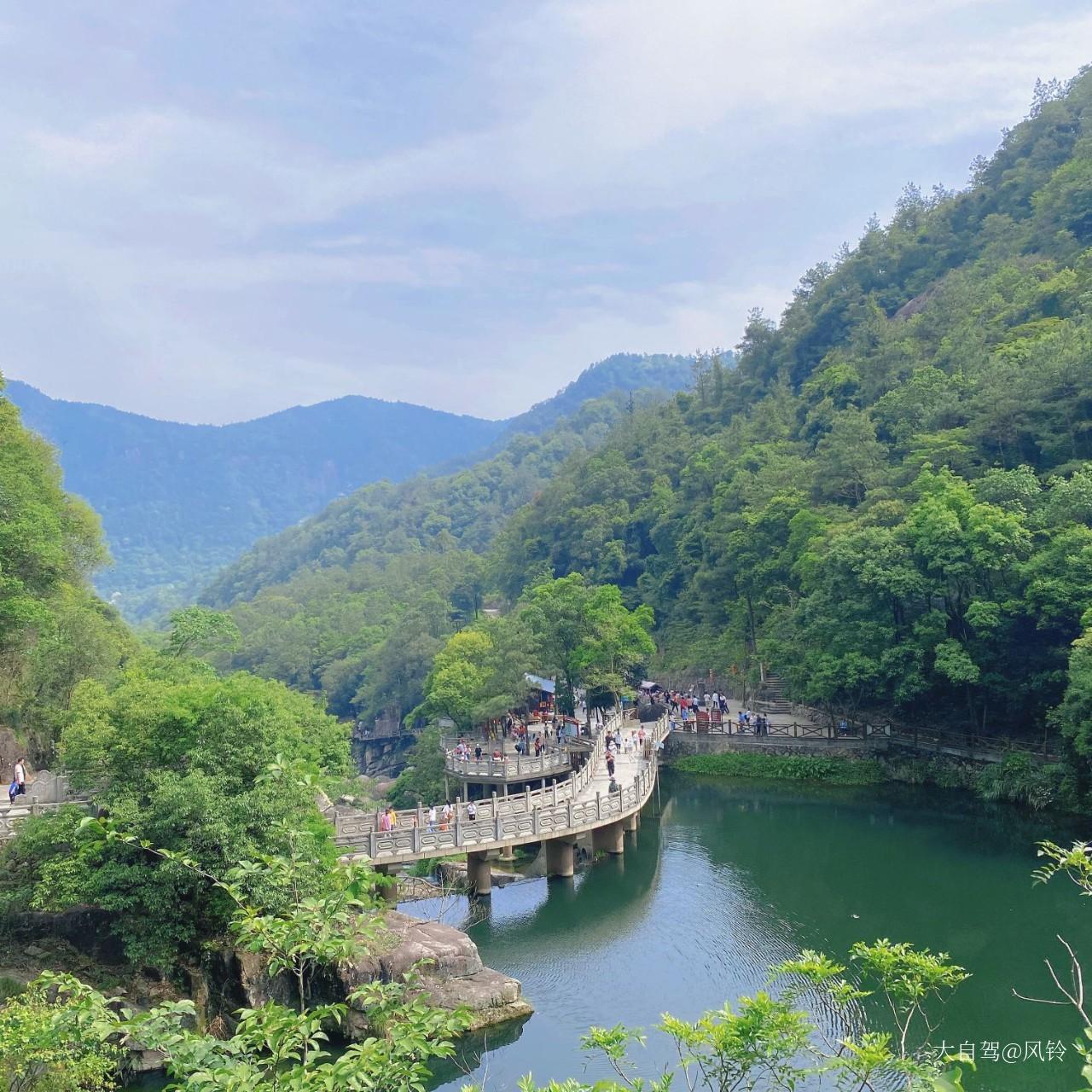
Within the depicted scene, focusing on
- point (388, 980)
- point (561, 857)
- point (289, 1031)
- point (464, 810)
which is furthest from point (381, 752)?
point (289, 1031)

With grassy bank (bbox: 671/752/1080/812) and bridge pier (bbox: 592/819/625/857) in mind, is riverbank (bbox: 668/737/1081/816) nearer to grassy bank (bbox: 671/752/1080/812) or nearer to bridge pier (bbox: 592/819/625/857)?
grassy bank (bbox: 671/752/1080/812)

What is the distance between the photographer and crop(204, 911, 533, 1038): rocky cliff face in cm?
1702

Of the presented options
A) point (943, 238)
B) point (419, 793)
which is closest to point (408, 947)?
point (419, 793)

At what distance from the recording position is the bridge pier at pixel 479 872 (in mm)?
24438

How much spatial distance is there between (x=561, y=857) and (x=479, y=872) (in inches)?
94.7

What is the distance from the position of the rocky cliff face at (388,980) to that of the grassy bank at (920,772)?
58.6ft

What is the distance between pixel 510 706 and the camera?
120 feet

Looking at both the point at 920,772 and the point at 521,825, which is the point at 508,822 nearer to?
the point at 521,825

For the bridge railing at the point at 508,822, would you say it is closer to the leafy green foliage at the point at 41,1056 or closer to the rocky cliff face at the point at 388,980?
the rocky cliff face at the point at 388,980

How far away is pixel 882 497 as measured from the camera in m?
38.2

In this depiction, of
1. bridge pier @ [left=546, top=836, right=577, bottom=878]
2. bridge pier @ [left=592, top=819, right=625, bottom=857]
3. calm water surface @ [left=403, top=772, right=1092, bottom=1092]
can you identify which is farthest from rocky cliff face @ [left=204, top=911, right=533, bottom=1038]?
bridge pier @ [left=592, top=819, right=625, bottom=857]

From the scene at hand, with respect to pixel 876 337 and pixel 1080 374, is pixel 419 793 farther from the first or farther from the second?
pixel 876 337

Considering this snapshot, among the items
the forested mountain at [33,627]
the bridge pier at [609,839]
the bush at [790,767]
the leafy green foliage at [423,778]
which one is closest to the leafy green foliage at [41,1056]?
the forested mountain at [33,627]

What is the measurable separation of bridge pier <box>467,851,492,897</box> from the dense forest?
48.4 ft
